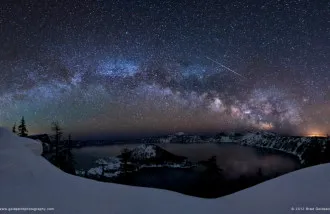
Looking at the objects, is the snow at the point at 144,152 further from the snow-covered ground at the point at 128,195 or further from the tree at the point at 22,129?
the snow-covered ground at the point at 128,195

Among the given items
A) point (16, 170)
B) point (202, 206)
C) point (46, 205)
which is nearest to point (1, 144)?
point (16, 170)

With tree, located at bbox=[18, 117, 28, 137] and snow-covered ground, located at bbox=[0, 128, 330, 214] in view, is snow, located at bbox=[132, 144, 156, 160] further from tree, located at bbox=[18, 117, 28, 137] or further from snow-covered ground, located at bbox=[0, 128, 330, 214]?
snow-covered ground, located at bbox=[0, 128, 330, 214]

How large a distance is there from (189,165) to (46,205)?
522 ft

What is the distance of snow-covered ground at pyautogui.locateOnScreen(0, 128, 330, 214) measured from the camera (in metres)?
5.97

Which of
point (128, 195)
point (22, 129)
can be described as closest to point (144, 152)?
point (22, 129)

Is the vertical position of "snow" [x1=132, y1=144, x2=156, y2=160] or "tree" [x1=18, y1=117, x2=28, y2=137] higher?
"tree" [x1=18, y1=117, x2=28, y2=137]

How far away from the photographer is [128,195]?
7031 mm

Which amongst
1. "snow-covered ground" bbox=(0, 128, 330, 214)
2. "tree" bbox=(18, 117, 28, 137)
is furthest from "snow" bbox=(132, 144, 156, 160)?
"snow-covered ground" bbox=(0, 128, 330, 214)

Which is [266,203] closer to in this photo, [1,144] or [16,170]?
[16,170]

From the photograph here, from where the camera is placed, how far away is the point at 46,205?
576cm

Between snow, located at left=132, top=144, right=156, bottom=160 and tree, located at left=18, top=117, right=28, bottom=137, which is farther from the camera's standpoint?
snow, located at left=132, top=144, right=156, bottom=160

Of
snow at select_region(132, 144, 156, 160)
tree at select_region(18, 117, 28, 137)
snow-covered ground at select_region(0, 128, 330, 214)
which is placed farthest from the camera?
snow at select_region(132, 144, 156, 160)

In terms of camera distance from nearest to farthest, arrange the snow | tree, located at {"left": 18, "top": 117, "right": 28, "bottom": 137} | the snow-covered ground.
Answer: the snow-covered ground
tree, located at {"left": 18, "top": 117, "right": 28, "bottom": 137}
the snow

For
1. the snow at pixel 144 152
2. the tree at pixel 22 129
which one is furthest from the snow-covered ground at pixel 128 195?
the snow at pixel 144 152
